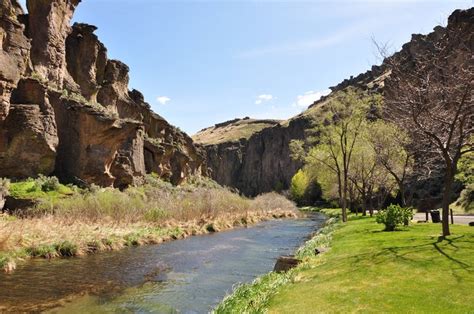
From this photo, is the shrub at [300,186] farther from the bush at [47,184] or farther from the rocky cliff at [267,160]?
the bush at [47,184]

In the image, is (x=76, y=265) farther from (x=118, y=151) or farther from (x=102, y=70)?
(x=102, y=70)

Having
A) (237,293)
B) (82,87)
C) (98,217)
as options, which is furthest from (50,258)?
(82,87)

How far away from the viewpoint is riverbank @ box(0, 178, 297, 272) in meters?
24.5

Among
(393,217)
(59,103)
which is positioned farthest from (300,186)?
(393,217)

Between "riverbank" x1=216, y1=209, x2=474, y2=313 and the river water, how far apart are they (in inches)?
154

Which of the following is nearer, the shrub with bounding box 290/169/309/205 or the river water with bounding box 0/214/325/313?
the river water with bounding box 0/214/325/313

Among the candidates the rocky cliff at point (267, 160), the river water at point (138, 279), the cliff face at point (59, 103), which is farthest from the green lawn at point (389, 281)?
the rocky cliff at point (267, 160)

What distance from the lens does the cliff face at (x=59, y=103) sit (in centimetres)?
4044

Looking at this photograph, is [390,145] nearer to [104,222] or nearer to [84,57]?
[104,222]

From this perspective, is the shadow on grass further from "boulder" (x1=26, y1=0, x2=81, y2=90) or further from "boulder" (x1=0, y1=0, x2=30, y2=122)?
"boulder" (x1=26, y1=0, x2=81, y2=90)

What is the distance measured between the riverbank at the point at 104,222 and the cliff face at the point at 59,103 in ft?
18.5

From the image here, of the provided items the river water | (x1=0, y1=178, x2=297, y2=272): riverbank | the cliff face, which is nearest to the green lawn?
the river water

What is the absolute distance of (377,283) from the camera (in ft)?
38.9

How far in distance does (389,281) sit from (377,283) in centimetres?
41
